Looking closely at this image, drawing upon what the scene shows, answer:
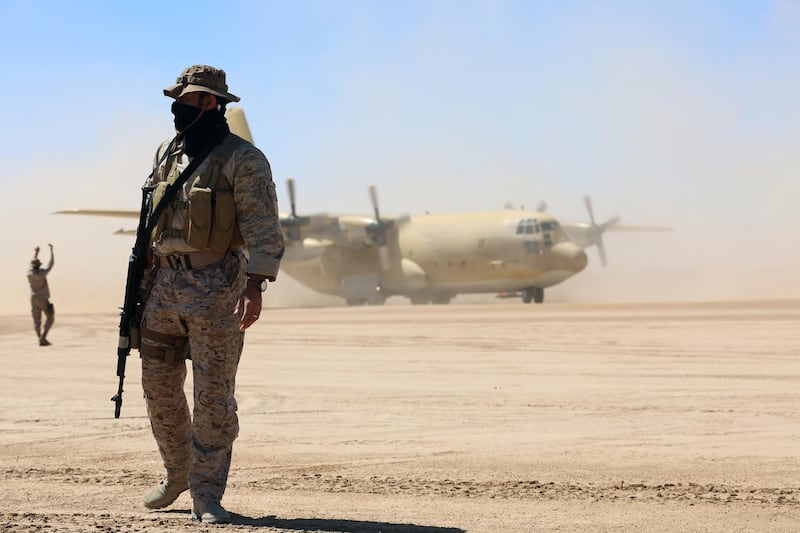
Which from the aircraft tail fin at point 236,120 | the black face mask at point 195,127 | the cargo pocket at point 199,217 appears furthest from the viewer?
the aircraft tail fin at point 236,120

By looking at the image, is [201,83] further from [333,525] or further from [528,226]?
[528,226]

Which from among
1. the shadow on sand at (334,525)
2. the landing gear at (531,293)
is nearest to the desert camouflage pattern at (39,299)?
the shadow on sand at (334,525)

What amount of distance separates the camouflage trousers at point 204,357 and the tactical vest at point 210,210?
13cm

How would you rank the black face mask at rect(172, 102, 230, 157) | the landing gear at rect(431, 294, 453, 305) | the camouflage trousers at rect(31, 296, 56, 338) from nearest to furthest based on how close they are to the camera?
the black face mask at rect(172, 102, 230, 157) → the camouflage trousers at rect(31, 296, 56, 338) → the landing gear at rect(431, 294, 453, 305)

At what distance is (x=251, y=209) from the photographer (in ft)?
16.9

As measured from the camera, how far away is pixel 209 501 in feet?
16.7

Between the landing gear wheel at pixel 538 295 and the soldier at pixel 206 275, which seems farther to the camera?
the landing gear wheel at pixel 538 295

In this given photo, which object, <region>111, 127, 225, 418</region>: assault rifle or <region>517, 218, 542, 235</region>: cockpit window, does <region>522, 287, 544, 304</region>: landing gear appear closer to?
<region>517, 218, 542, 235</region>: cockpit window

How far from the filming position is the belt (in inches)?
204

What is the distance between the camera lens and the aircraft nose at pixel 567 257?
1665 inches

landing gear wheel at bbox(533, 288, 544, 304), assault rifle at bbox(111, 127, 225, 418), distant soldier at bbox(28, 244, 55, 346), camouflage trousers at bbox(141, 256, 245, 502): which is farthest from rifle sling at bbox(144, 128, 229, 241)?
landing gear wheel at bbox(533, 288, 544, 304)

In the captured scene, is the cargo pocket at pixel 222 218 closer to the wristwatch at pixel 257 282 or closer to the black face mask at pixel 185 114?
the wristwatch at pixel 257 282

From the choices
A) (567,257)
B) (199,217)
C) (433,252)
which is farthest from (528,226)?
(199,217)

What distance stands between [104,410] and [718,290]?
45707 mm
